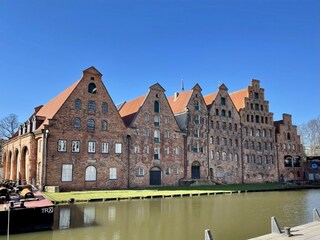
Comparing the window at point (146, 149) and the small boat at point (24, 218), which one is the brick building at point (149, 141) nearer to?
the window at point (146, 149)

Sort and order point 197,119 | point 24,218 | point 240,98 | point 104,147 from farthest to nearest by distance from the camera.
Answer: point 240,98 < point 197,119 < point 104,147 < point 24,218

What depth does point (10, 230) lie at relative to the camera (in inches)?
522

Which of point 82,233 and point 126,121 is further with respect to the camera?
point 126,121

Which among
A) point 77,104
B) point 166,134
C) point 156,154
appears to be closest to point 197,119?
point 166,134

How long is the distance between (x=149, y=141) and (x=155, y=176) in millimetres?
4575

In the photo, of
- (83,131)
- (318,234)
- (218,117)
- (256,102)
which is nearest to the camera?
(318,234)

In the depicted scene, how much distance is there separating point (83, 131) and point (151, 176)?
10897 mm

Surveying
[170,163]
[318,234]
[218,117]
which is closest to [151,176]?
[170,163]

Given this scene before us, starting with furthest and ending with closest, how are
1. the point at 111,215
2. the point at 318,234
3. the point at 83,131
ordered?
the point at 83,131 → the point at 111,215 → the point at 318,234

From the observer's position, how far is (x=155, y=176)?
41062 millimetres

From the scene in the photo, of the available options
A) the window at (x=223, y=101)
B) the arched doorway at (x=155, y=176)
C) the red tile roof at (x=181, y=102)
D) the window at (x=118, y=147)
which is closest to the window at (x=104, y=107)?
the window at (x=118, y=147)

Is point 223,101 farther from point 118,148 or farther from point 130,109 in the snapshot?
point 118,148

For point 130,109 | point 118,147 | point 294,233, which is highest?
point 130,109

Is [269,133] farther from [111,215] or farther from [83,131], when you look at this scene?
[111,215]
